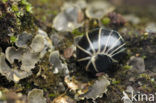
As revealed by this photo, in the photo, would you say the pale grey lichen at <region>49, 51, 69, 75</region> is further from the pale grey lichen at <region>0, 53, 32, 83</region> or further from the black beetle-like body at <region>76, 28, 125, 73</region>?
the pale grey lichen at <region>0, 53, 32, 83</region>

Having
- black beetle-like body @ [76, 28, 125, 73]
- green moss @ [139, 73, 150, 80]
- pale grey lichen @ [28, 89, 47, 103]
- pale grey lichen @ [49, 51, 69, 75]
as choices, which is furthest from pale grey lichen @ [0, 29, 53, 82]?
green moss @ [139, 73, 150, 80]

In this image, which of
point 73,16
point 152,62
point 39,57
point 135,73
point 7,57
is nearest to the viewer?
point 7,57

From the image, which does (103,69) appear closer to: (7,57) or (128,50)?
(128,50)

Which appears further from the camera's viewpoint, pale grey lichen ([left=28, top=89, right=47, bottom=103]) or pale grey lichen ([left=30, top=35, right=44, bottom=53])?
pale grey lichen ([left=30, top=35, right=44, bottom=53])

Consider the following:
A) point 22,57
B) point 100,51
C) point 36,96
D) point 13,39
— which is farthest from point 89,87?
point 13,39

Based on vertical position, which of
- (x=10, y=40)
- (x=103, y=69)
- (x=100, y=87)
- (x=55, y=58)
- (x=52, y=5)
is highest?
(x=52, y=5)

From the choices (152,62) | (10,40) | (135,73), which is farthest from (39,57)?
(152,62)
